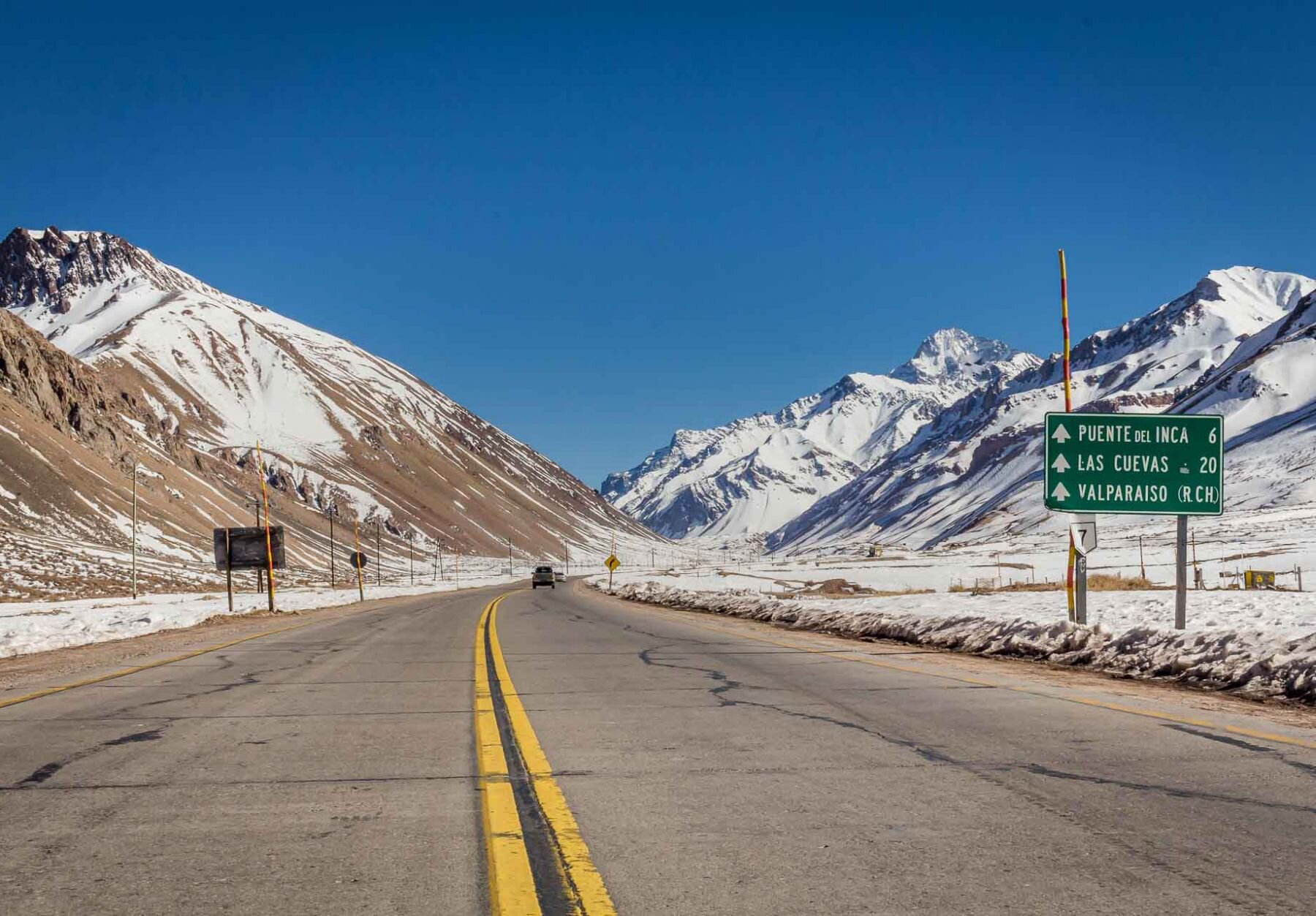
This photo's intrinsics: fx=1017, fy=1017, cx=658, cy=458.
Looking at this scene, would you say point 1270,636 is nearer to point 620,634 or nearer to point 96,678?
point 620,634

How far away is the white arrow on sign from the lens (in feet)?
53.4

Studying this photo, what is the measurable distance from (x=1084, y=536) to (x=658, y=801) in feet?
41.2

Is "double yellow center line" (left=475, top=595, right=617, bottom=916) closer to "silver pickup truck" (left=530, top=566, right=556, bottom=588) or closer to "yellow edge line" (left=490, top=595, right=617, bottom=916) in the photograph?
"yellow edge line" (left=490, top=595, right=617, bottom=916)

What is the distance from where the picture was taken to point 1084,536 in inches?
646

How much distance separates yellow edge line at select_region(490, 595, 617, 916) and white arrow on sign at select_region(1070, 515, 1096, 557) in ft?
34.3

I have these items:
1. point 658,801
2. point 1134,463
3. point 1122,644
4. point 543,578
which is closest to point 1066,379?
point 1134,463

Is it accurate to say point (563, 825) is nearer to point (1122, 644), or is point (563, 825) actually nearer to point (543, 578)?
point (1122, 644)

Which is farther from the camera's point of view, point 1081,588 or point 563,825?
point 1081,588

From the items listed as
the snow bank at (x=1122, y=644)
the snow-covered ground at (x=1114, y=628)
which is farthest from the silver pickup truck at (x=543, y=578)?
the snow bank at (x=1122, y=644)

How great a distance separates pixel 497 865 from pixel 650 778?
1996mm

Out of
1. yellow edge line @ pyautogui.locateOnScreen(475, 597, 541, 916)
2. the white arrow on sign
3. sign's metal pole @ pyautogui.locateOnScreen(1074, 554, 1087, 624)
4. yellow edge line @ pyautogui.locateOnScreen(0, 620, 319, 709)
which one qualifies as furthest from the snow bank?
yellow edge line @ pyautogui.locateOnScreen(0, 620, 319, 709)

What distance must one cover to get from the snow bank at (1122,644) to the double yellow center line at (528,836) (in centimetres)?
784

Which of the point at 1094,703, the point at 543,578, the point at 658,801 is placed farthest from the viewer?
the point at 543,578

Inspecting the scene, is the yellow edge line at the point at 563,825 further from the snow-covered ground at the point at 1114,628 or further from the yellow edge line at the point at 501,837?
the snow-covered ground at the point at 1114,628
